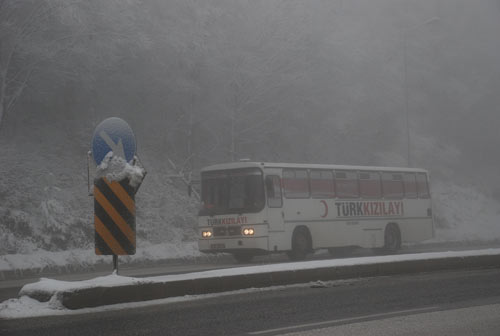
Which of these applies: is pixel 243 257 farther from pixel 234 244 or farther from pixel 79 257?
pixel 79 257

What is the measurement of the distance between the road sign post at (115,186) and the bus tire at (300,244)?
12.3m

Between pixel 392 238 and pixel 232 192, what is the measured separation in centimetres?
768

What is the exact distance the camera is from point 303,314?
905 cm

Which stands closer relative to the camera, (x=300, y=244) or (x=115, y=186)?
(x=115, y=186)

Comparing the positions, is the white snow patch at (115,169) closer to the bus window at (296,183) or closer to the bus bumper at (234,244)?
the bus bumper at (234,244)

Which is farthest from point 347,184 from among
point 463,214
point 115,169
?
point 463,214

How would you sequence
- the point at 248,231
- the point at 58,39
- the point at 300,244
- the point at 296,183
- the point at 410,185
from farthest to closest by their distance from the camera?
the point at 410,185, the point at 58,39, the point at 296,183, the point at 300,244, the point at 248,231

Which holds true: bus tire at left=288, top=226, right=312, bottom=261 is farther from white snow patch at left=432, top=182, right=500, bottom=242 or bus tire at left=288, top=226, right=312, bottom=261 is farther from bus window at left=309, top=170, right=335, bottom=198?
white snow patch at left=432, top=182, right=500, bottom=242

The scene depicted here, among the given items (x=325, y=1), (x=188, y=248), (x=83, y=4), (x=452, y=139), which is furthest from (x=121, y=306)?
(x=452, y=139)

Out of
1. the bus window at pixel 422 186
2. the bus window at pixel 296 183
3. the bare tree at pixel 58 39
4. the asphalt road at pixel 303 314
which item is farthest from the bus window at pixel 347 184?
the asphalt road at pixel 303 314

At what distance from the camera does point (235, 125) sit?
36.2 m

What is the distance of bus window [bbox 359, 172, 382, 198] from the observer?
85.6 feet

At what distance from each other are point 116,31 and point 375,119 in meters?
25.2

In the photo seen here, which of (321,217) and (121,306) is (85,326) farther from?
(321,217)
